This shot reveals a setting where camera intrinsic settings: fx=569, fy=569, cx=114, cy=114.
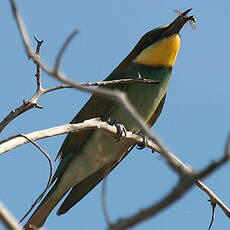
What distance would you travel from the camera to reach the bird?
382cm

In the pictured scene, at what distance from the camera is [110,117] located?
13.0 feet

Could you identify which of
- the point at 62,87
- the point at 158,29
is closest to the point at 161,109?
the point at 158,29

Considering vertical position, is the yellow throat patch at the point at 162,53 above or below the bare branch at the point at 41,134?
below

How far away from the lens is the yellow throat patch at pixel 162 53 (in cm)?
413

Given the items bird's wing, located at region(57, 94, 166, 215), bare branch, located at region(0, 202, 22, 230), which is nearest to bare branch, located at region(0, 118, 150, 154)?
bare branch, located at region(0, 202, 22, 230)

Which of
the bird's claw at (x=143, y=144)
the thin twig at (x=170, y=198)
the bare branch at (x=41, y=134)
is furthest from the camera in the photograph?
the bird's claw at (x=143, y=144)

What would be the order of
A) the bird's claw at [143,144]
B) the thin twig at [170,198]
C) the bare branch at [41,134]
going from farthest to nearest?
1. the bird's claw at [143,144]
2. the bare branch at [41,134]
3. the thin twig at [170,198]

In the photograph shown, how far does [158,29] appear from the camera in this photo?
4.37 metres

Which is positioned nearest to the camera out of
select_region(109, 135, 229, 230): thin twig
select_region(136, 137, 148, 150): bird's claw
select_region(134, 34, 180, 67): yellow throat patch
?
select_region(109, 135, 229, 230): thin twig

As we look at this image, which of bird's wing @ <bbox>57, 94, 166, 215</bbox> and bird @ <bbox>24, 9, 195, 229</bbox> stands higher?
bird @ <bbox>24, 9, 195, 229</bbox>

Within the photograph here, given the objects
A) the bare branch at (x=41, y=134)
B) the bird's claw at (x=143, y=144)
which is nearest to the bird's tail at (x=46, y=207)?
the bird's claw at (x=143, y=144)

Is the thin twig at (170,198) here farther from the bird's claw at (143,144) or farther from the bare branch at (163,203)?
the bird's claw at (143,144)

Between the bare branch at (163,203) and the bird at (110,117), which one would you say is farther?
the bird at (110,117)

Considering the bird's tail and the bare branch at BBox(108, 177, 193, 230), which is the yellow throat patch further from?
the bare branch at BBox(108, 177, 193, 230)
